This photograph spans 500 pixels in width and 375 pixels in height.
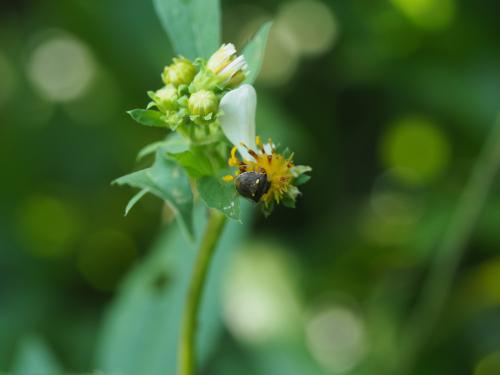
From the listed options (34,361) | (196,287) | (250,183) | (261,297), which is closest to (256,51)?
(250,183)

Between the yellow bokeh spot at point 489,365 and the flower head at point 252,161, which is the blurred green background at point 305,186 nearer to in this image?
the yellow bokeh spot at point 489,365

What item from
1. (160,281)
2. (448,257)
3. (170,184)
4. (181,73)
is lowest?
(160,281)

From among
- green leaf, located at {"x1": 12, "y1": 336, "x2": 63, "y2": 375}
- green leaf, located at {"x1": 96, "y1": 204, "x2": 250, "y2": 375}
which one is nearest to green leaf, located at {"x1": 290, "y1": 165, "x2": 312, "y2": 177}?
green leaf, located at {"x1": 96, "y1": 204, "x2": 250, "y2": 375}

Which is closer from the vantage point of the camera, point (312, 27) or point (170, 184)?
point (170, 184)

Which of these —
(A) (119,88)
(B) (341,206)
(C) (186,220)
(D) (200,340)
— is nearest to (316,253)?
(B) (341,206)

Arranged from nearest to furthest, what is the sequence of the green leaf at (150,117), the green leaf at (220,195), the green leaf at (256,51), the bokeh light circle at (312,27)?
the green leaf at (220,195) → the green leaf at (150,117) → the green leaf at (256,51) → the bokeh light circle at (312,27)

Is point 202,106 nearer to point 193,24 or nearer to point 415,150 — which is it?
point 193,24

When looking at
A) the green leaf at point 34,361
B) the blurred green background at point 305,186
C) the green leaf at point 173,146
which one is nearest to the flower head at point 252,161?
the green leaf at point 173,146
